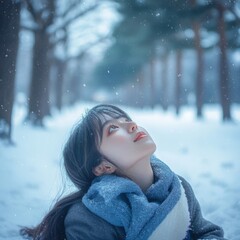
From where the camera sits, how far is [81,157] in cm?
186

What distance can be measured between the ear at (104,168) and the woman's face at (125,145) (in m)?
0.04

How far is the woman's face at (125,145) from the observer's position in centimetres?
176

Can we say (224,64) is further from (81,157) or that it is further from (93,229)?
(93,229)

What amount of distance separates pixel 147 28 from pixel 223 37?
9.11 feet

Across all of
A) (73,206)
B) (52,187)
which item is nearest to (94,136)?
(73,206)

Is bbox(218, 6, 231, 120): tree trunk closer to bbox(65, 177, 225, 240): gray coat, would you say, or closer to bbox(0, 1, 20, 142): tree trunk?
bbox(0, 1, 20, 142): tree trunk

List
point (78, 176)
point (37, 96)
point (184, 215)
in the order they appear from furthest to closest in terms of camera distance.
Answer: point (37, 96) → point (78, 176) → point (184, 215)

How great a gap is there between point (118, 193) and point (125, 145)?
0.90 ft

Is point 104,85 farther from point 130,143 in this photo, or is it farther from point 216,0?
point 130,143

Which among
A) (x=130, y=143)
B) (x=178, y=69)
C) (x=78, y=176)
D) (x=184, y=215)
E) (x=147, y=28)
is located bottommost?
(x=184, y=215)

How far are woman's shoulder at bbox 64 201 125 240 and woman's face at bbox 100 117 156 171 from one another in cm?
32

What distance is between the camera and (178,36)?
13.3 metres

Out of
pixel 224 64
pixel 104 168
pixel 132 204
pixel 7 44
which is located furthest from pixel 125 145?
pixel 224 64

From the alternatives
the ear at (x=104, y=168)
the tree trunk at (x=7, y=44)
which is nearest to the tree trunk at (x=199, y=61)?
the tree trunk at (x=7, y=44)
